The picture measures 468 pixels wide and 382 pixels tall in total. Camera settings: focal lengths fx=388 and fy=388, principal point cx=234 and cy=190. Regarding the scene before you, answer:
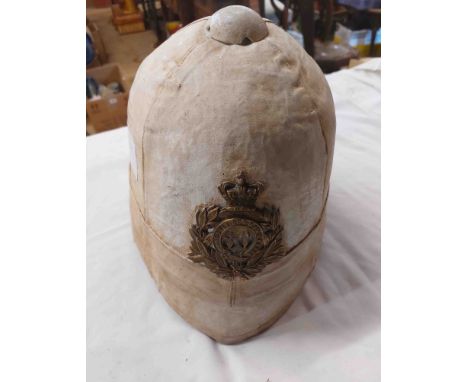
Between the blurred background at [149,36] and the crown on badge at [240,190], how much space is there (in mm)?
1706

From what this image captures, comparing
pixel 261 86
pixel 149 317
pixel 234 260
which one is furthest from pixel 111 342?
pixel 261 86

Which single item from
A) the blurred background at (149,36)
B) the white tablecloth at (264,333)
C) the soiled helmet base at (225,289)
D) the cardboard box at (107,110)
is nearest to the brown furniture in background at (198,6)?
the blurred background at (149,36)

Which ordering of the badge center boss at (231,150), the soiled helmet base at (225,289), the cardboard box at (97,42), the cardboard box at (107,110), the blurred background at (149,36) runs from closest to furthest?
1. the badge center boss at (231,150)
2. the soiled helmet base at (225,289)
3. the cardboard box at (107,110)
4. the blurred background at (149,36)
5. the cardboard box at (97,42)

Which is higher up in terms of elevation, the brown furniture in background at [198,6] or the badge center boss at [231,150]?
the brown furniture in background at [198,6]

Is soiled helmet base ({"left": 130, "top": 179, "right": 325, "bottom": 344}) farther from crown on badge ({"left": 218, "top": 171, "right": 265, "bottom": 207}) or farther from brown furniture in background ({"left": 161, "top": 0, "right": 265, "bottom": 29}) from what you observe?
A: brown furniture in background ({"left": 161, "top": 0, "right": 265, "bottom": 29})

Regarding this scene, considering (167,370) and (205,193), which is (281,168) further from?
(167,370)

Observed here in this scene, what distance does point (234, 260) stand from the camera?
89 cm

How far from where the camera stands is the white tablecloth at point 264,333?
1079 mm

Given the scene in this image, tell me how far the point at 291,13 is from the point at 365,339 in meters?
2.67

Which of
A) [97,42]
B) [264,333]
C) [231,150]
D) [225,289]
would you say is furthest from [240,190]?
[97,42]

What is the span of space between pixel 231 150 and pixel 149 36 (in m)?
2.32

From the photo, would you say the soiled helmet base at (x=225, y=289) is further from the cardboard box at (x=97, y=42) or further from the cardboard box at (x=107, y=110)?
the cardboard box at (x=97, y=42)

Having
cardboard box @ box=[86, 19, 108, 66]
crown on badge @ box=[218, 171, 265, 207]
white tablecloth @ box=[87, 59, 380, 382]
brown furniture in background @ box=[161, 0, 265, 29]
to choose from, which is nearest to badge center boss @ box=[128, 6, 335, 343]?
crown on badge @ box=[218, 171, 265, 207]

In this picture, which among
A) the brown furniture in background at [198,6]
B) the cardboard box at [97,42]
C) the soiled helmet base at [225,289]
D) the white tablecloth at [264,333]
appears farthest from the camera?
the cardboard box at [97,42]
